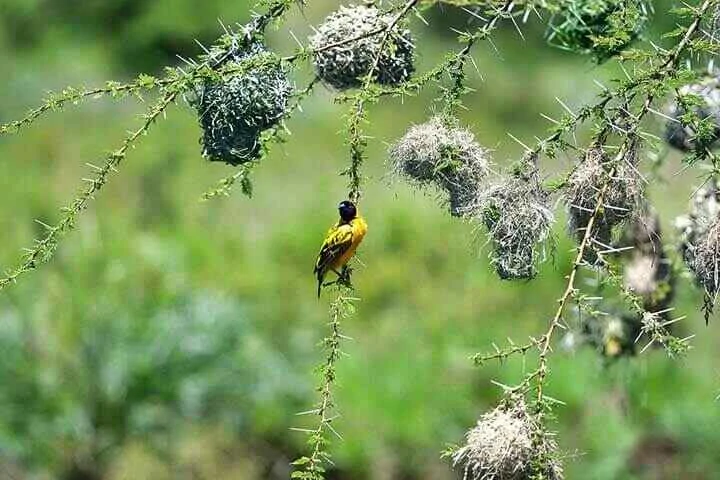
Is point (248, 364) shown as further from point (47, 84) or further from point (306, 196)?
point (47, 84)

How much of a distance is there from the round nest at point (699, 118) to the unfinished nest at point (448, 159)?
438 millimetres

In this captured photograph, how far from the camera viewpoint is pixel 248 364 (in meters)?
7.85

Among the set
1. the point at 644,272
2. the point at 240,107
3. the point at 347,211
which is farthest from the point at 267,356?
the point at 240,107

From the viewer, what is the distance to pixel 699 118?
2.69m

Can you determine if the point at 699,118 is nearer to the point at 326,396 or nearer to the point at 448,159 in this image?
the point at 448,159

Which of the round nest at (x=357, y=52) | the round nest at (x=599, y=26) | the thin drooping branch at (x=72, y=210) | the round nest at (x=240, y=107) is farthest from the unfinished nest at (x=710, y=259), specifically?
the thin drooping branch at (x=72, y=210)

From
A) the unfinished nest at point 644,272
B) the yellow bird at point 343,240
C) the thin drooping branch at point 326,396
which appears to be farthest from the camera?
the unfinished nest at point 644,272

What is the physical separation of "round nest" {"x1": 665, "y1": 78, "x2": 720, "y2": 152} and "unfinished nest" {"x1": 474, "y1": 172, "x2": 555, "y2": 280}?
0.34 metres

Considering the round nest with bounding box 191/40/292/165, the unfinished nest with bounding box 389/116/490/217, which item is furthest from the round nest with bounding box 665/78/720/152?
the round nest with bounding box 191/40/292/165

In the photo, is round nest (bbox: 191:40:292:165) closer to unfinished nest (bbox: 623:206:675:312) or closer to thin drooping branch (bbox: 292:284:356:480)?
thin drooping branch (bbox: 292:284:356:480)

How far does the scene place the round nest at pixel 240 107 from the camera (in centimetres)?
250

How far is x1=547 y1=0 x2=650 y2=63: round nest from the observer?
7.92 feet

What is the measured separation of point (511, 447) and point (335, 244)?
724 mm

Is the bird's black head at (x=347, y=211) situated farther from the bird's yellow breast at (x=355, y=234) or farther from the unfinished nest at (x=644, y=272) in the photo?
the unfinished nest at (x=644, y=272)
